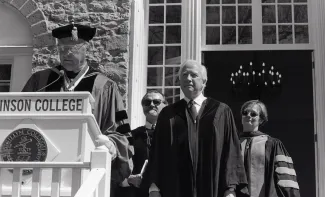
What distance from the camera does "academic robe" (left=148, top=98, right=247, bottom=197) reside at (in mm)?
4930

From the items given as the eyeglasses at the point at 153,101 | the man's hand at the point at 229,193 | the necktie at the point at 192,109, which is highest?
the eyeglasses at the point at 153,101

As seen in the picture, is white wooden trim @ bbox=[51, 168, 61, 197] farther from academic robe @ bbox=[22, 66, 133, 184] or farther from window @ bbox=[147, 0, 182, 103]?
window @ bbox=[147, 0, 182, 103]

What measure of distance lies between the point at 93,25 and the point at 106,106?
344 cm

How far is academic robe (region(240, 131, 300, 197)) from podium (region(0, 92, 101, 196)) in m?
1.77

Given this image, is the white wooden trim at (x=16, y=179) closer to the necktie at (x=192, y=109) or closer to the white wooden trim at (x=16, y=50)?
the necktie at (x=192, y=109)

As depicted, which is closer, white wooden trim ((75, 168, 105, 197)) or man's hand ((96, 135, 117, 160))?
white wooden trim ((75, 168, 105, 197))

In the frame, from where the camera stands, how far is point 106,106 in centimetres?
561

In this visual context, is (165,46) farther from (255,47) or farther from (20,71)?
(20,71)

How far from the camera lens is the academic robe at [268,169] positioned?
5.89 m

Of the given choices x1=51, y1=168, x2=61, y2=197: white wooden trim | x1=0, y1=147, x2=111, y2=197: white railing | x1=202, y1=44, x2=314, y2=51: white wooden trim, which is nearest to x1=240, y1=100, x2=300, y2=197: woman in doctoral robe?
x1=0, y1=147, x2=111, y2=197: white railing

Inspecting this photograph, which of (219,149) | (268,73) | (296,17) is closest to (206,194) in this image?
(219,149)

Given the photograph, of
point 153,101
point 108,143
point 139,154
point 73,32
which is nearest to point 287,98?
point 153,101

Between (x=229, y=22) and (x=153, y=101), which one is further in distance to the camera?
(x=229, y=22)

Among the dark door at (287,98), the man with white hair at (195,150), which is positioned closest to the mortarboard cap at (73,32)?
the man with white hair at (195,150)
